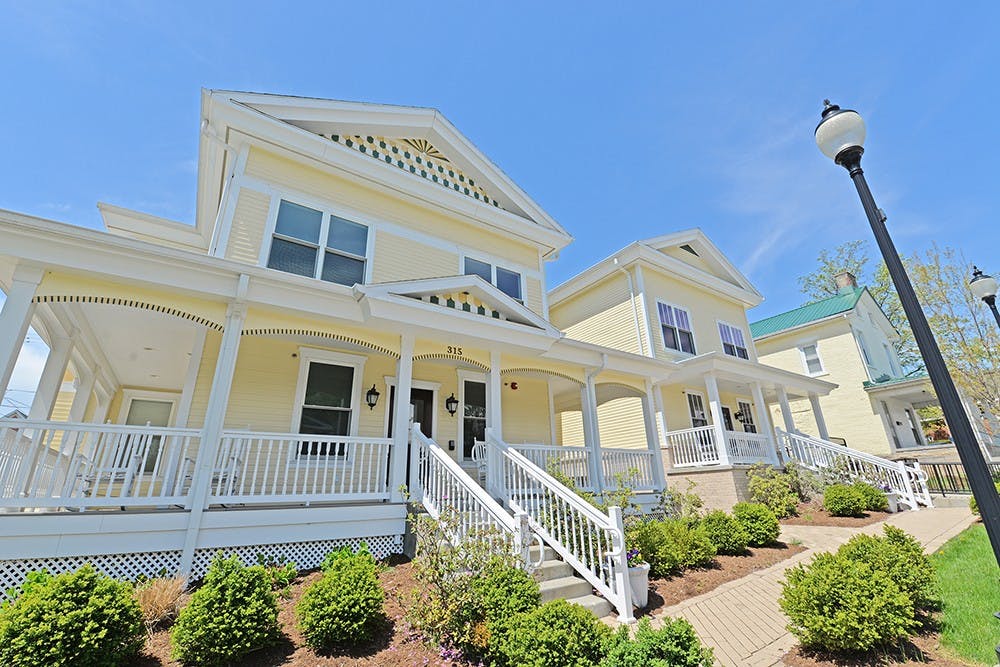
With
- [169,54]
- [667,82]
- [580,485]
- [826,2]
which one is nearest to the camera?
[826,2]

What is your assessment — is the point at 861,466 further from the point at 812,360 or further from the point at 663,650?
the point at 663,650

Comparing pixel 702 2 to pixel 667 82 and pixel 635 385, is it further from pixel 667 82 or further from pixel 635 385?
pixel 635 385

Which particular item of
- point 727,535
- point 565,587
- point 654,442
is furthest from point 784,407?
point 565,587

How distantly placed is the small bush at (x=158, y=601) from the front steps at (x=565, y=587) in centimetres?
391

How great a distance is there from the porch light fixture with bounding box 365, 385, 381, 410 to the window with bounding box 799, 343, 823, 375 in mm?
21804

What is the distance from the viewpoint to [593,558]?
5.50 metres

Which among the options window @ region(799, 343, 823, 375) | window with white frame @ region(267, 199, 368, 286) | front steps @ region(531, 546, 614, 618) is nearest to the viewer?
front steps @ region(531, 546, 614, 618)

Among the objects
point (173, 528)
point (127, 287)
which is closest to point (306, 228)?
point (127, 287)

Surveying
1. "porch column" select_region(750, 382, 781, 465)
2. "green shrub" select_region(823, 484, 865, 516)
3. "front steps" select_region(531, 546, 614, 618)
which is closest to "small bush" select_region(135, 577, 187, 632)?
"front steps" select_region(531, 546, 614, 618)

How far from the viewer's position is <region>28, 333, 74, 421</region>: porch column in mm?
6926

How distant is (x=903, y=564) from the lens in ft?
15.4

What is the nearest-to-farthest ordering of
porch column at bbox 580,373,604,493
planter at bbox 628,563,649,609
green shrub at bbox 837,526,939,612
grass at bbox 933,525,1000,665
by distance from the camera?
grass at bbox 933,525,1000,665 < green shrub at bbox 837,526,939,612 < planter at bbox 628,563,649,609 < porch column at bbox 580,373,604,493

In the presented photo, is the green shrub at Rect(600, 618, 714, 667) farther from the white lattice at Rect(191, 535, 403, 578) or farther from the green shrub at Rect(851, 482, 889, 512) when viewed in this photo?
the green shrub at Rect(851, 482, 889, 512)

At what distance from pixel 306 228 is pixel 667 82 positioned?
9023 millimetres
